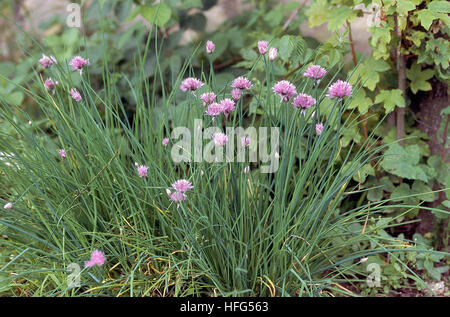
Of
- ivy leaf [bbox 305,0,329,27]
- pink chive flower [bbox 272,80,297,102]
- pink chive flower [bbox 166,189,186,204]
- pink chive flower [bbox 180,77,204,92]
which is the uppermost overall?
ivy leaf [bbox 305,0,329,27]

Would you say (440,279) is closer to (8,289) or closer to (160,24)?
(8,289)

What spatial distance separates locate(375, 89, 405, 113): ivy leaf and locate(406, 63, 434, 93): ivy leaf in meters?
0.15

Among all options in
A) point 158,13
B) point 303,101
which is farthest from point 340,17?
point 158,13

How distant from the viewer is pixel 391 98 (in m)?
2.30

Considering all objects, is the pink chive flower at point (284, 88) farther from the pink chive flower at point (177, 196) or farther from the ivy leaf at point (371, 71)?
the ivy leaf at point (371, 71)

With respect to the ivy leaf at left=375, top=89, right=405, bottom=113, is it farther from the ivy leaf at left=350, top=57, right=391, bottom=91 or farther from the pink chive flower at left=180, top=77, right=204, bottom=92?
the pink chive flower at left=180, top=77, right=204, bottom=92

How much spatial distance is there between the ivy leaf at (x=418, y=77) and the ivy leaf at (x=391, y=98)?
147 millimetres

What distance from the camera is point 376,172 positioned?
2514 mm

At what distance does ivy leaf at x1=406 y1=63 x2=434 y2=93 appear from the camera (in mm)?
2395

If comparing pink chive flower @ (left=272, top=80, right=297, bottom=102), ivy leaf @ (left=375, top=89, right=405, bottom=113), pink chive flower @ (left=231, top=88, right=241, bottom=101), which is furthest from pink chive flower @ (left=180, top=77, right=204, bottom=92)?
ivy leaf @ (left=375, top=89, right=405, bottom=113)

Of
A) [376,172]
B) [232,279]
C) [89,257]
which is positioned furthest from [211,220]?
[376,172]

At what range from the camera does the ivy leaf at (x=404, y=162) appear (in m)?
2.22
